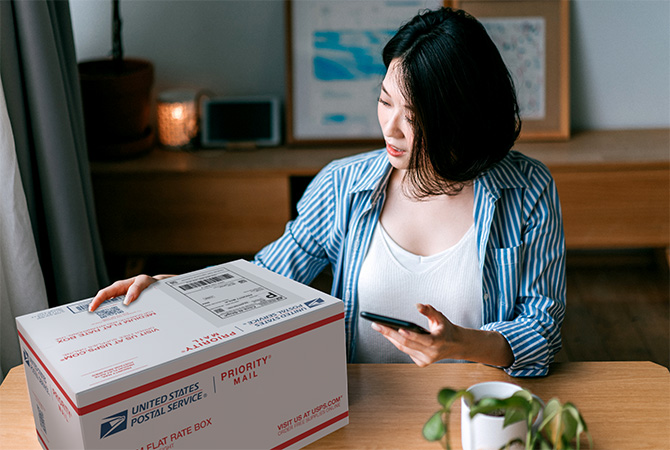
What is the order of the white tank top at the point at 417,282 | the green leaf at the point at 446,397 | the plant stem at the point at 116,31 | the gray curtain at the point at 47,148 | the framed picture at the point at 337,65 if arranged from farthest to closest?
1. the framed picture at the point at 337,65
2. the plant stem at the point at 116,31
3. the gray curtain at the point at 47,148
4. the white tank top at the point at 417,282
5. the green leaf at the point at 446,397

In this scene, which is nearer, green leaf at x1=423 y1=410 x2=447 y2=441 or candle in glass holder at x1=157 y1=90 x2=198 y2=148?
green leaf at x1=423 y1=410 x2=447 y2=441

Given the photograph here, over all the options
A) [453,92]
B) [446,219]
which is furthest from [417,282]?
[453,92]

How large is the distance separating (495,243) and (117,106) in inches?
66.0

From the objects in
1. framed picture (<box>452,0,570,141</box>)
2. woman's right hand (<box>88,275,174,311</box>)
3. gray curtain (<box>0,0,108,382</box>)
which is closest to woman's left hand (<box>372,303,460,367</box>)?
woman's right hand (<box>88,275,174,311</box>)

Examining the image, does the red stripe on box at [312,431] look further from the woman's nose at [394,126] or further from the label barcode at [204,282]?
the woman's nose at [394,126]

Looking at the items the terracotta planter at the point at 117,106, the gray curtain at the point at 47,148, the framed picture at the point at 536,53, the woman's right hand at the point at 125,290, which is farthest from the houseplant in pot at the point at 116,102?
the woman's right hand at the point at 125,290

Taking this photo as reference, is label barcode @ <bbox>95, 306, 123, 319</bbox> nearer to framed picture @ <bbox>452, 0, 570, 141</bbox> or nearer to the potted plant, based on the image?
the potted plant

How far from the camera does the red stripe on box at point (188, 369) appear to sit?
29.8 inches

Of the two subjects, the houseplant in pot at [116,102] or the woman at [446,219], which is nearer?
the woman at [446,219]

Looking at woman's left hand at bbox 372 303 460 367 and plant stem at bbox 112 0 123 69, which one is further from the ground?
plant stem at bbox 112 0 123 69

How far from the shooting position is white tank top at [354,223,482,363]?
1305 millimetres

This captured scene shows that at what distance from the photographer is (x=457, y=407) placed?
103cm

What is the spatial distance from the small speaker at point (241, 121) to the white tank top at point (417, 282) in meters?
1.51

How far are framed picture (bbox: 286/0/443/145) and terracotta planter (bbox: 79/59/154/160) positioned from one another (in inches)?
21.9
